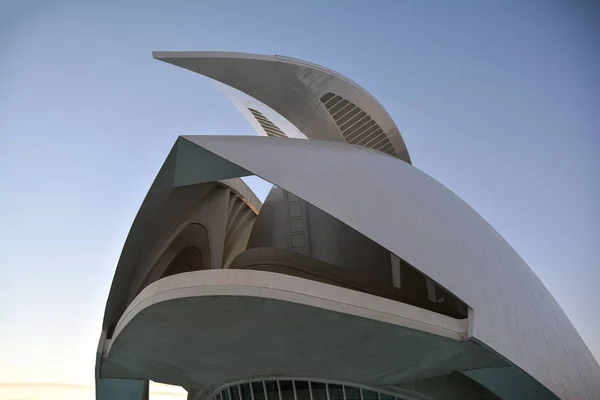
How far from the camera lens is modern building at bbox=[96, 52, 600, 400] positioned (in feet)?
25.1

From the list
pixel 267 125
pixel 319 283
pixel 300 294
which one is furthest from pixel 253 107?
pixel 300 294

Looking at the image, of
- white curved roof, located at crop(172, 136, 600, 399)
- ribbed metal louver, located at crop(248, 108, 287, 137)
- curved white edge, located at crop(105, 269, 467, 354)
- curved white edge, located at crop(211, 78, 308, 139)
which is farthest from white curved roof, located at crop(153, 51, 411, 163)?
curved white edge, located at crop(105, 269, 467, 354)

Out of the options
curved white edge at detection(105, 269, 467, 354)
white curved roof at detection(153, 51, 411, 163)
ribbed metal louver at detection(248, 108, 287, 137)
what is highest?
ribbed metal louver at detection(248, 108, 287, 137)

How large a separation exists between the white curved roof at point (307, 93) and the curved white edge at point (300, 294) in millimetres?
4846

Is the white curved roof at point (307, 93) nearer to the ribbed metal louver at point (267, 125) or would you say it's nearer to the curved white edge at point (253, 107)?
the curved white edge at point (253, 107)

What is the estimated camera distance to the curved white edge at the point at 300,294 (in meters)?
7.21

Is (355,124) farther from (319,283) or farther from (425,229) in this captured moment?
(319,283)

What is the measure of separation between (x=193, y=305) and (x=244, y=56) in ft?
18.8

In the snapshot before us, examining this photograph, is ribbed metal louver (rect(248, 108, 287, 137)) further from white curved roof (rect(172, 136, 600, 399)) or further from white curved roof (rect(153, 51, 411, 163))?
white curved roof (rect(172, 136, 600, 399))

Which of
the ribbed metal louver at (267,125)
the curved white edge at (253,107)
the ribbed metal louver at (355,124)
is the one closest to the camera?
the curved white edge at (253,107)

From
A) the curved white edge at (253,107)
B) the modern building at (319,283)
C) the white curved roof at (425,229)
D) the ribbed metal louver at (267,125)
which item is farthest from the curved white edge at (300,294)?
the ribbed metal louver at (267,125)

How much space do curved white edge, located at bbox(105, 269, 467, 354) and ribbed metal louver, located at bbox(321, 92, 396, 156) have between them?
7.02m

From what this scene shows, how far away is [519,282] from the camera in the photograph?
1079 cm

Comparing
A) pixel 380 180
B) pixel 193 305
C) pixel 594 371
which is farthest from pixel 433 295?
pixel 193 305
